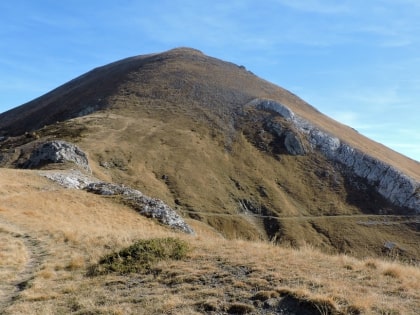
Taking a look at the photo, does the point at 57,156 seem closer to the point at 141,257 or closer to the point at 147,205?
the point at 147,205

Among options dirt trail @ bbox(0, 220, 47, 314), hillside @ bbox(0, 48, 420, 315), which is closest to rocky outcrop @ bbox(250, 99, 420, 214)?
hillside @ bbox(0, 48, 420, 315)

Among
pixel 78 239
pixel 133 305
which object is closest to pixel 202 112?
pixel 78 239

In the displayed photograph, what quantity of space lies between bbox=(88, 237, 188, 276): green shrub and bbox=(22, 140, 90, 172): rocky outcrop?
49477 millimetres

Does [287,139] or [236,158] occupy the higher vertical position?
[287,139]

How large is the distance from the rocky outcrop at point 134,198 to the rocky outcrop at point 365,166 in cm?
9069

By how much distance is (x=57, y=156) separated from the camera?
6338 centimetres

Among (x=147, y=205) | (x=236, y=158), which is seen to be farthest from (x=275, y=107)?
(x=147, y=205)

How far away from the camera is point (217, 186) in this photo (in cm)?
10444

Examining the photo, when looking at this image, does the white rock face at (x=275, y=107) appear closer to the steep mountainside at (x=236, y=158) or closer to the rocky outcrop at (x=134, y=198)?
the steep mountainside at (x=236, y=158)

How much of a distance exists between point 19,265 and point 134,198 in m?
24.2

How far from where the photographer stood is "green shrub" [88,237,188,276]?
1456 centimetres

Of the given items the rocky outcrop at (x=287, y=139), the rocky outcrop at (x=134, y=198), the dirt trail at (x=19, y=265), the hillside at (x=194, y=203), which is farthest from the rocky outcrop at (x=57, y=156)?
the rocky outcrop at (x=287, y=139)

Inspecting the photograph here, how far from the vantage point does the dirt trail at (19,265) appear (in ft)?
43.8

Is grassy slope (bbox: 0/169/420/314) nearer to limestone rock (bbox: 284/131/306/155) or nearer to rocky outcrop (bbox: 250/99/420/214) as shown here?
rocky outcrop (bbox: 250/99/420/214)
